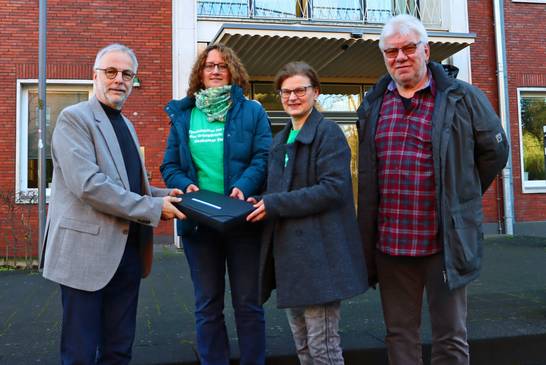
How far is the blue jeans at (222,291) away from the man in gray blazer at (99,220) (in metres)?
0.36

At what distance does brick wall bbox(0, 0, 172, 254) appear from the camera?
9.45 m

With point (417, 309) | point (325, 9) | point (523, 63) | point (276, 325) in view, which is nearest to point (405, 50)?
point (417, 309)

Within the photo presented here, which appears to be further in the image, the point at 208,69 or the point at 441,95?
the point at 208,69

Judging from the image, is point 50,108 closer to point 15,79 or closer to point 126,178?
point 15,79

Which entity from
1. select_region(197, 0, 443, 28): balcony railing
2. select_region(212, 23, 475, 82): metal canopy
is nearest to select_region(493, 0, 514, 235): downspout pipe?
select_region(197, 0, 443, 28): balcony railing

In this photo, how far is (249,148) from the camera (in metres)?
3.04

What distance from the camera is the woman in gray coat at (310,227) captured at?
258 centimetres

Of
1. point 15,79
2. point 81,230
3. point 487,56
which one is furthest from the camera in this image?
point 487,56

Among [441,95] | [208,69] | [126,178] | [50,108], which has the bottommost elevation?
[126,178]

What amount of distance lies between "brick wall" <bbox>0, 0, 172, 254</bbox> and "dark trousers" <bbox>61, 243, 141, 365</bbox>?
23.3ft

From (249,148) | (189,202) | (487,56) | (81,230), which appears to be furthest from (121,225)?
(487,56)

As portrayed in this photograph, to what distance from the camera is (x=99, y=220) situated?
101 inches

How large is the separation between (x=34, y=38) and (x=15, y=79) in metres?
0.88

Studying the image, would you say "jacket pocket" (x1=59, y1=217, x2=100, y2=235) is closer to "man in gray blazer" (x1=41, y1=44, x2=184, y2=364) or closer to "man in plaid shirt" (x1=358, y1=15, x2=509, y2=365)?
"man in gray blazer" (x1=41, y1=44, x2=184, y2=364)
